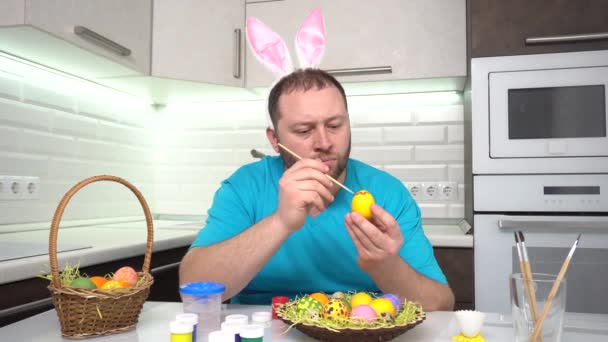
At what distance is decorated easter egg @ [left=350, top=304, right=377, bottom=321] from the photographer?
2.65 feet

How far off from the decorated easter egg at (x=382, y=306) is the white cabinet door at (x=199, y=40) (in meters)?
1.70

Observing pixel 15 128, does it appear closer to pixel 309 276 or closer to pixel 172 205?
pixel 172 205

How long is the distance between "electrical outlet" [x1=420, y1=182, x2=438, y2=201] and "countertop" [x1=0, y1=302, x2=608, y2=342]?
1.51 m

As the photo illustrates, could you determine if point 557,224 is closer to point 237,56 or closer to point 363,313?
point 363,313

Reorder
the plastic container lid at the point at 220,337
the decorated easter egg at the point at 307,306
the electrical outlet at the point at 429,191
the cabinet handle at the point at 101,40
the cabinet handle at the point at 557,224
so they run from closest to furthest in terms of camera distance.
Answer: the plastic container lid at the point at 220,337 → the decorated easter egg at the point at 307,306 → the cabinet handle at the point at 101,40 → the cabinet handle at the point at 557,224 → the electrical outlet at the point at 429,191

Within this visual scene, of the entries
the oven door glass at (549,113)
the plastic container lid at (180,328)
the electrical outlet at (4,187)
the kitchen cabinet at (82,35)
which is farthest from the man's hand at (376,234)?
the electrical outlet at (4,187)

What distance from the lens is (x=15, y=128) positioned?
2.01m

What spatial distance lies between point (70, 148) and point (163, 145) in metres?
0.71

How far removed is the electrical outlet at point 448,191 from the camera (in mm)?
2527

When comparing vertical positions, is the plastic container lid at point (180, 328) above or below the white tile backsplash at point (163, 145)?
below

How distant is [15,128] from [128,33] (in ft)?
1.87

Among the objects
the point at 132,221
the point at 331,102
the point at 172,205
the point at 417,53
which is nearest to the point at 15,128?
the point at 132,221

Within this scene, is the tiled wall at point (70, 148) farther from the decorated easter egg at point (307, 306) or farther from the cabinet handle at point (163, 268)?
the decorated easter egg at point (307, 306)

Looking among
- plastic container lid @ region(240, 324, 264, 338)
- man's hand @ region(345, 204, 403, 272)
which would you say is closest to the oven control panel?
man's hand @ region(345, 204, 403, 272)
